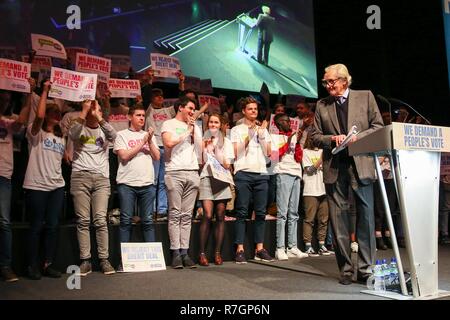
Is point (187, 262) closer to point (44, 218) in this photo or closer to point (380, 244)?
point (44, 218)

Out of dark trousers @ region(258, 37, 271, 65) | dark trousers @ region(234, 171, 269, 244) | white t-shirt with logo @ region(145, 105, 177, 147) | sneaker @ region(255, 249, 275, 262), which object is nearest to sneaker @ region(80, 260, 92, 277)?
dark trousers @ region(234, 171, 269, 244)

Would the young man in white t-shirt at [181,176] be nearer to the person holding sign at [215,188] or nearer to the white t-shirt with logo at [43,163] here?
the person holding sign at [215,188]

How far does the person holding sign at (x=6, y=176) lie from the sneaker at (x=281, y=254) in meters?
2.55

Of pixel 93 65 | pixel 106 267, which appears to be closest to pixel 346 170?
pixel 106 267

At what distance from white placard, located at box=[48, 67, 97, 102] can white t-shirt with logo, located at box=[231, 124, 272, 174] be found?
5.30 ft

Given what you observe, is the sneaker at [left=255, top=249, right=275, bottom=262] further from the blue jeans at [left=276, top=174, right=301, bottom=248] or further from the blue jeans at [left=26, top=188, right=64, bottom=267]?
the blue jeans at [left=26, top=188, right=64, bottom=267]

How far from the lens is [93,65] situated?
4.82 m

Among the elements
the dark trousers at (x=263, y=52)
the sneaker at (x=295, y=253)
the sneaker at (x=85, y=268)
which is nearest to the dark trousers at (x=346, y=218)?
the sneaker at (x=295, y=253)

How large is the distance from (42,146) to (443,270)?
3.62 metres

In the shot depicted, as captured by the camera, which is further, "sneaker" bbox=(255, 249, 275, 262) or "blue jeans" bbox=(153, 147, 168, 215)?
"blue jeans" bbox=(153, 147, 168, 215)

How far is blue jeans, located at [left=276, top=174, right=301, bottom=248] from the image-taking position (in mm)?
5090

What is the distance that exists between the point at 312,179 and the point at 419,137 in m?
2.69
